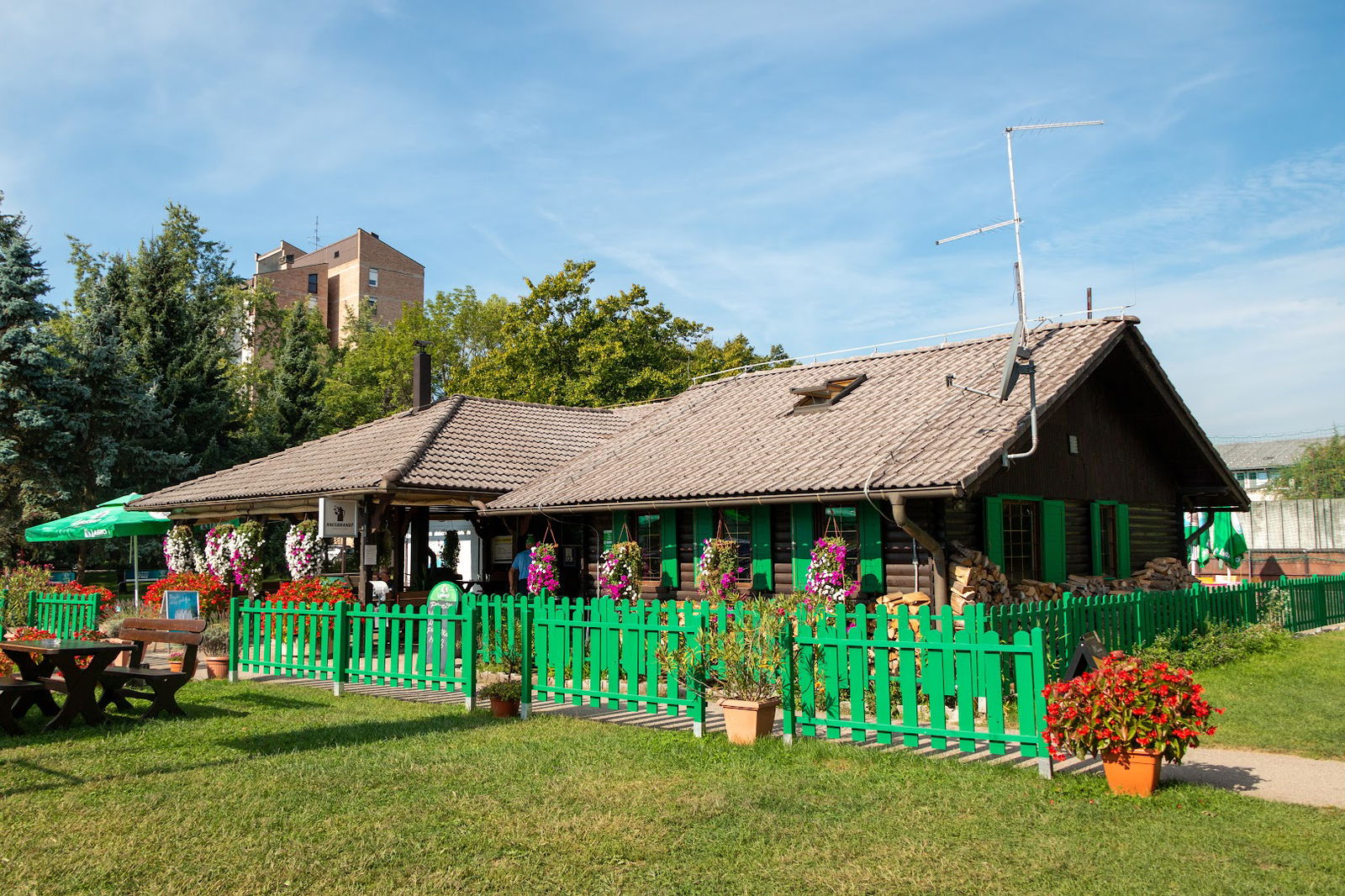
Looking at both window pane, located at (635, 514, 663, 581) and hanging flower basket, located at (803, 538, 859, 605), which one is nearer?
hanging flower basket, located at (803, 538, 859, 605)

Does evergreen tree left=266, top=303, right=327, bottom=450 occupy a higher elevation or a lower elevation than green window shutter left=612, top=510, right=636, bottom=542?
higher

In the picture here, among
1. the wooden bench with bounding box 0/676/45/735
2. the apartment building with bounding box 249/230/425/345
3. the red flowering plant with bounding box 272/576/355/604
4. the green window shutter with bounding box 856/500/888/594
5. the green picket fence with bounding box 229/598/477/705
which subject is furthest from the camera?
the apartment building with bounding box 249/230/425/345

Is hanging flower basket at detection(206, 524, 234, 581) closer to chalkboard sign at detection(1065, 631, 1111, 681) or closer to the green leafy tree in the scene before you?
chalkboard sign at detection(1065, 631, 1111, 681)

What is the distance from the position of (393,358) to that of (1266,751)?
43.4 m

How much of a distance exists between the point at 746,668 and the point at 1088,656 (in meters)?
2.68

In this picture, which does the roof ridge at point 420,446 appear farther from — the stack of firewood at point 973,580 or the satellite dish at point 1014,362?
the satellite dish at point 1014,362

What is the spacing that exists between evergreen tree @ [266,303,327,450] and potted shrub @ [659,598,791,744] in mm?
32618

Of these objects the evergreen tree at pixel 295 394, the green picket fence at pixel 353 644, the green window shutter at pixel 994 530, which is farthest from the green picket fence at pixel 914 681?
the evergreen tree at pixel 295 394

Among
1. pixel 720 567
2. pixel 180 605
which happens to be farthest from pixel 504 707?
pixel 180 605

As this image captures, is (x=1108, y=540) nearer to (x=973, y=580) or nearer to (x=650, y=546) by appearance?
(x=973, y=580)

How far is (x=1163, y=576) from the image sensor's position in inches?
711

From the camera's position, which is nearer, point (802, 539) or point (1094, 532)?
point (802, 539)

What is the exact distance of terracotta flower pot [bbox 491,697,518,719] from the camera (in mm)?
9898

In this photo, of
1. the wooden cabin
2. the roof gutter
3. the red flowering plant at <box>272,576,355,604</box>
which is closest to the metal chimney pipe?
the wooden cabin
